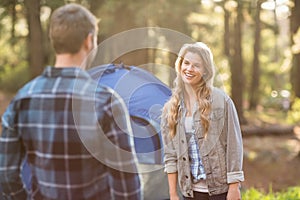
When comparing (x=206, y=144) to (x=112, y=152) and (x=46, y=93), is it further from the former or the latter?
(x=46, y=93)

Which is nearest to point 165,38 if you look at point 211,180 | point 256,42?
point 211,180

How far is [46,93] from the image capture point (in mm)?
2250

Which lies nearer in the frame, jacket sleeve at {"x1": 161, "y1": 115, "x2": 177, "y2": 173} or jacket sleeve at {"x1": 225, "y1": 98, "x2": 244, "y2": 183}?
jacket sleeve at {"x1": 225, "y1": 98, "x2": 244, "y2": 183}

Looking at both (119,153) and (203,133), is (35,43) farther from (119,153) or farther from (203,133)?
(119,153)

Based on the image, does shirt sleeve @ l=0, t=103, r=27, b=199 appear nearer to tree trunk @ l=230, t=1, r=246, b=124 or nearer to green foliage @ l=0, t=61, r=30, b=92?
tree trunk @ l=230, t=1, r=246, b=124

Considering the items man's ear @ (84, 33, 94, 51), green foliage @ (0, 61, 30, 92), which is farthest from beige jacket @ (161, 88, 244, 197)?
green foliage @ (0, 61, 30, 92)

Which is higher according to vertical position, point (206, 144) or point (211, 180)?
point (206, 144)

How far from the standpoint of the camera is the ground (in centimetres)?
877

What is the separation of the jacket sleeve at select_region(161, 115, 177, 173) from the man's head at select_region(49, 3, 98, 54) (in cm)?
88

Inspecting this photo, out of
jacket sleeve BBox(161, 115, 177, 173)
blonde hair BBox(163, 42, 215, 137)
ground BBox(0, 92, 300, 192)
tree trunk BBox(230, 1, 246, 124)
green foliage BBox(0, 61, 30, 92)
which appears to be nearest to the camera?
blonde hair BBox(163, 42, 215, 137)

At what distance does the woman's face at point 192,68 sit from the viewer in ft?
9.43

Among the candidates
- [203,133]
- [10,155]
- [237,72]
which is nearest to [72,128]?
[10,155]

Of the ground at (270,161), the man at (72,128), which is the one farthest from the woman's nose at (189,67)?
the ground at (270,161)

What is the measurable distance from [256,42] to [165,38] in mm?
10535
